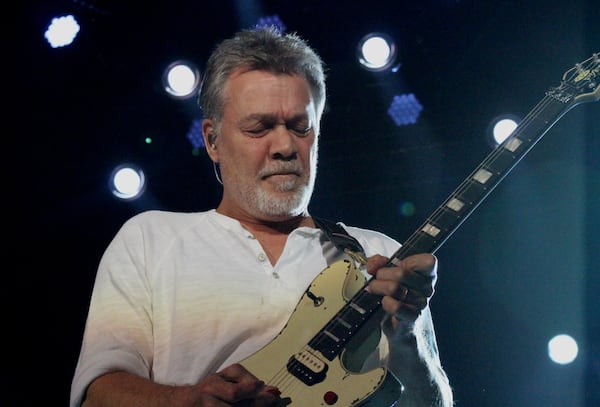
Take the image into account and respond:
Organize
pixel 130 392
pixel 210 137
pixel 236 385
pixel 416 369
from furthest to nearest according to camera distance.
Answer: pixel 210 137 → pixel 416 369 → pixel 130 392 → pixel 236 385

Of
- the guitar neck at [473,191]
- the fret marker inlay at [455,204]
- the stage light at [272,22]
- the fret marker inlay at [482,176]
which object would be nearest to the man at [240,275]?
the guitar neck at [473,191]

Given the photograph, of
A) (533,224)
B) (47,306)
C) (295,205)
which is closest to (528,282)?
(533,224)

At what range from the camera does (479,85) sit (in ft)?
14.9

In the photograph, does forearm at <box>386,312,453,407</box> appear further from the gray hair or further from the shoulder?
the gray hair

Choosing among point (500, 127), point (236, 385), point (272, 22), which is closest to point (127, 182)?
point (272, 22)

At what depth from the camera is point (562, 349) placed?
452cm

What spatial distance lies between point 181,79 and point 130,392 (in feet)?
8.42

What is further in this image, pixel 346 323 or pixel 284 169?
pixel 284 169

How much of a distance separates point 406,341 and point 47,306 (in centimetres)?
260

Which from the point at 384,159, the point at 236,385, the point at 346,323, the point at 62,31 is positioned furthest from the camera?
the point at 384,159

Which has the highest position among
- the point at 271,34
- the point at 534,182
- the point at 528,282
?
the point at 534,182

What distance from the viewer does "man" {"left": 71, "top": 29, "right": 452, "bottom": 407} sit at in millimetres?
2416

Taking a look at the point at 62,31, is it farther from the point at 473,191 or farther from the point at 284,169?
the point at 473,191

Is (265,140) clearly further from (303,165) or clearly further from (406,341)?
(406,341)
